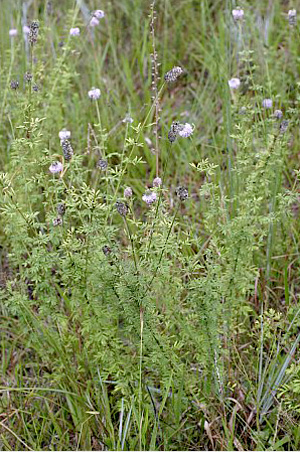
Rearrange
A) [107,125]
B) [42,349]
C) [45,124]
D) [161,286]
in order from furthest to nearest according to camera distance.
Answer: [107,125] < [45,124] < [42,349] < [161,286]

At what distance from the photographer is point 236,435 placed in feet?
7.07

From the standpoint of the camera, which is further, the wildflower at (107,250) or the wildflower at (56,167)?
the wildflower at (56,167)

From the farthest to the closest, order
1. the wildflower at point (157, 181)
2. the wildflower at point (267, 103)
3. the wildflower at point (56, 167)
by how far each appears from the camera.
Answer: the wildflower at point (267, 103), the wildflower at point (56, 167), the wildflower at point (157, 181)

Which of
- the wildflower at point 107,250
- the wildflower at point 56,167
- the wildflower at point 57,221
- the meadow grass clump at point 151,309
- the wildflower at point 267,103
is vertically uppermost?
the wildflower at point 56,167

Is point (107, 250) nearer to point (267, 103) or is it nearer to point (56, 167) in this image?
point (56, 167)

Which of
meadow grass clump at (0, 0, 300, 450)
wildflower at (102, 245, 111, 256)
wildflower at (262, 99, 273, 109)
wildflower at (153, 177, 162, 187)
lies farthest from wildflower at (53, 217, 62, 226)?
wildflower at (262, 99, 273, 109)

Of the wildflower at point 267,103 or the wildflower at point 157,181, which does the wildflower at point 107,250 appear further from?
the wildflower at point 267,103

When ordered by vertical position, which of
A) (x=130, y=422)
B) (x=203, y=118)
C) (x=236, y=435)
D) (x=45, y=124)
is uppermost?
(x=45, y=124)

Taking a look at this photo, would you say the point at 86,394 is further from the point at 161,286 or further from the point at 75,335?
the point at 161,286

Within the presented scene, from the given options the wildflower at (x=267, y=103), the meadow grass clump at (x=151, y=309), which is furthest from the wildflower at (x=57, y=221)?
the wildflower at (x=267, y=103)

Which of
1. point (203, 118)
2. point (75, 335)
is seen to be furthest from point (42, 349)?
point (203, 118)

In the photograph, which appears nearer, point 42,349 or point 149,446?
point 149,446

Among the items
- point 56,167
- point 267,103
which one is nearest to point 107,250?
point 56,167

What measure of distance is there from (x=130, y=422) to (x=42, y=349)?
1.41ft
